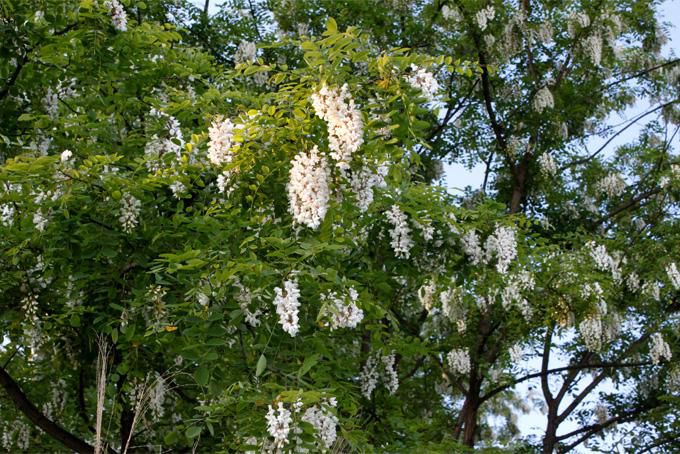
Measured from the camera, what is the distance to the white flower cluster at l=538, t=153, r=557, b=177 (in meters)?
10.7

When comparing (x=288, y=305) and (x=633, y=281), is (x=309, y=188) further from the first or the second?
(x=633, y=281)

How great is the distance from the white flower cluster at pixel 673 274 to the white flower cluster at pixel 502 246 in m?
3.90

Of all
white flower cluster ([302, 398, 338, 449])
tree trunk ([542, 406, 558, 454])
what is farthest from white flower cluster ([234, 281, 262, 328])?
tree trunk ([542, 406, 558, 454])

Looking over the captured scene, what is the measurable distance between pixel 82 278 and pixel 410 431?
2.62 m

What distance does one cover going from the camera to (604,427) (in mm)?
11203

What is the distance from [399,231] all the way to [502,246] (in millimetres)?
1158

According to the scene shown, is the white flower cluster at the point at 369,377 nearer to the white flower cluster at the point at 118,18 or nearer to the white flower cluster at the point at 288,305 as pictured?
the white flower cluster at the point at 288,305

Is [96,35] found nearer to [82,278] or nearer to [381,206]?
[82,278]

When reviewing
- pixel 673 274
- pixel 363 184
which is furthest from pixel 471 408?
pixel 363 184

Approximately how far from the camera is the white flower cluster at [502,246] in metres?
6.38

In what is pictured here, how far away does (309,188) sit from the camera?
4.36 metres

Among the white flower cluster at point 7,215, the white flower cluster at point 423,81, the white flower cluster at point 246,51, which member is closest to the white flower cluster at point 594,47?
the white flower cluster at point 246,51

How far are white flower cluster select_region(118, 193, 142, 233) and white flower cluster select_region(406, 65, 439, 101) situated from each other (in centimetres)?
176

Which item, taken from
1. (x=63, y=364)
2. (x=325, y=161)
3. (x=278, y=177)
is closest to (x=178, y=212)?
(x=278, y=177)
